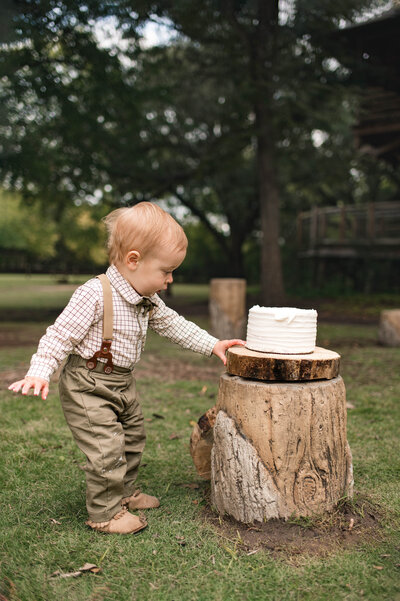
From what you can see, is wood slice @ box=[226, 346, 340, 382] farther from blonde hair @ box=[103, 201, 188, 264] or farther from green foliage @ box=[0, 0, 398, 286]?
green foliage @ box=[0, 0, 398, 286]

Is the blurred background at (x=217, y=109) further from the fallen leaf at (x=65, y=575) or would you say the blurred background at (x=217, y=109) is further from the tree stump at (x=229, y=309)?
the fallen leaf at (x=65, y=575)

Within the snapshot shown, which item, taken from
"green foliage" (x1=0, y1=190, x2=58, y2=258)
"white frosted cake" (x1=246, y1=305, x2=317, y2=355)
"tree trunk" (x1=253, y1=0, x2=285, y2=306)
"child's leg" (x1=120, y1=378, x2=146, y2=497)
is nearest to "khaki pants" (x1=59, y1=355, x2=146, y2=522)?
"child's leg" (x1=120, y1=378, x2=146, y2=497)

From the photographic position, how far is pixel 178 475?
352 centimetres

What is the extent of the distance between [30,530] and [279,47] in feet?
37.9

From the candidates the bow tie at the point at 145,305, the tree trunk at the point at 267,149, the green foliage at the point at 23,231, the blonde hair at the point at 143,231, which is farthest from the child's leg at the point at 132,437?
the green foliage at the point at 23,231

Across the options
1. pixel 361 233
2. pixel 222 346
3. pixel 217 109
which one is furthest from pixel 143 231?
pixel 361 233

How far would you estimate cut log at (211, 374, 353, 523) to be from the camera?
100.0 inches

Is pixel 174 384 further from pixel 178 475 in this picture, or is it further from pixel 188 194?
pixel 188 194

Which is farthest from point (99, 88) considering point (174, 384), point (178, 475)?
point (178, 475)

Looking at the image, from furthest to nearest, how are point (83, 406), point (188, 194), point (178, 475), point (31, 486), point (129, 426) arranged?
point (188, 194), point (178, 475), point (31, 486), point (129, 426), point (83, 406)

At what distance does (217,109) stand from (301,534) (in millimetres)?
17954

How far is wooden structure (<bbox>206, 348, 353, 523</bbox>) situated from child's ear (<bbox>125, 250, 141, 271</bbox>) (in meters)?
0.68

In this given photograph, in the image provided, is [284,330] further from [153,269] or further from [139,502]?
[139,502]

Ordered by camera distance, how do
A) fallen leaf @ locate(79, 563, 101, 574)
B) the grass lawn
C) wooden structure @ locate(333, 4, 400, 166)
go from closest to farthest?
the grass lawn
fallen leaf @ locate(79, 563, 101, 574)
wooden structure @ locate(333, 4, 400, 166)
